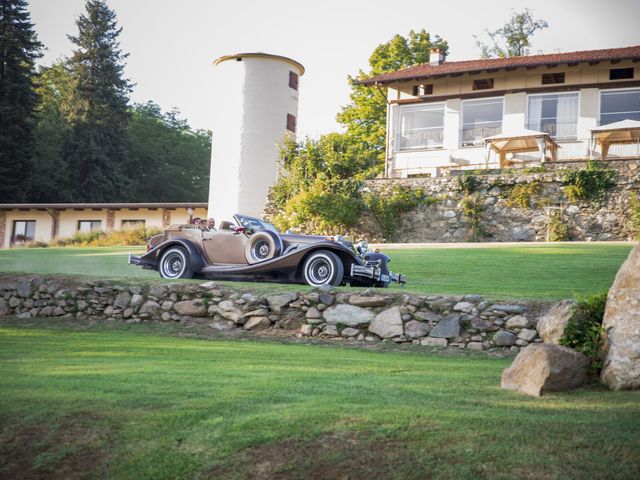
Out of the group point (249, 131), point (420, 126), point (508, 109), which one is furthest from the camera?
point (420, 126)

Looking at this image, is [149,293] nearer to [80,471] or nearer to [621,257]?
[80,471]

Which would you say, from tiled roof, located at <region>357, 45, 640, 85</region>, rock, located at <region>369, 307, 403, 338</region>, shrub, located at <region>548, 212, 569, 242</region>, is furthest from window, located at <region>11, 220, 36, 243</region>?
rock, located at <region>369, 307, 403, 338</region>

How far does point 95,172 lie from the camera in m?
49.0

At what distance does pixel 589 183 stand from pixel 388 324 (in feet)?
58.3

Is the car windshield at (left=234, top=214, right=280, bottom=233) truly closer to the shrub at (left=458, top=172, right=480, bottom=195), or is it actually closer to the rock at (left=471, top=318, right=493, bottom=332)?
the rock at (left=471, top=318, right=493, bottom=332)

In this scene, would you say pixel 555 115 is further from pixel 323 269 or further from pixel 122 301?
pixel 122 301

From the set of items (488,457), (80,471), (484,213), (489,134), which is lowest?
(80,471)

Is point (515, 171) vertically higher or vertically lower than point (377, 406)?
higher

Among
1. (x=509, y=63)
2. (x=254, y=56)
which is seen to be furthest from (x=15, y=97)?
(x=509, y=63)

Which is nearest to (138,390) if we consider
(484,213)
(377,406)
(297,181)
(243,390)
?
(243,390)

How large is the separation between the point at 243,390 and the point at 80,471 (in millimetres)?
1542

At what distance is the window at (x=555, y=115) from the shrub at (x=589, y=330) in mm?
25418

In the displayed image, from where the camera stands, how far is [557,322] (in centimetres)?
682

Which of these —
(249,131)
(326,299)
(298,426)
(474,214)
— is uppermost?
(249,131)
